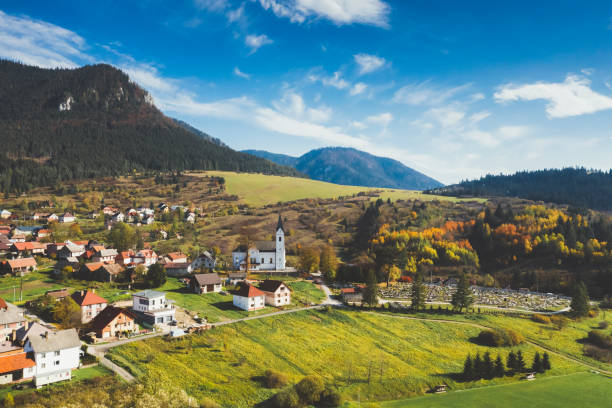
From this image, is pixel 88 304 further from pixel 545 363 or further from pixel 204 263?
pixel 545 363

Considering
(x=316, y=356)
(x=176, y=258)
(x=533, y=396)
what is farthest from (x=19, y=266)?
(x=533, y=396)

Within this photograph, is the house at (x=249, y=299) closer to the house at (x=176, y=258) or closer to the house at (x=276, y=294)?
the house at (x=276, y=294)

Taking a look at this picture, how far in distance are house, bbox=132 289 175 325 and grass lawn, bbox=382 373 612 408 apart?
30.3 m

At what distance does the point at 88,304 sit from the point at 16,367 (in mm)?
18201

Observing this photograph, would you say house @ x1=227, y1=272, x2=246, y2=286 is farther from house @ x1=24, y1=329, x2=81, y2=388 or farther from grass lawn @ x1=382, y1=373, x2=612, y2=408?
grass lawn @ x1=382, y1=373, x2=612, y2=408

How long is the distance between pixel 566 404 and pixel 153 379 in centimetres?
4315

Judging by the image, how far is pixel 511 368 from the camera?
5128cm

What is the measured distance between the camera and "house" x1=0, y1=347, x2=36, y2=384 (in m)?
33.4

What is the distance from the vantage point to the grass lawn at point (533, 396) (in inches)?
1607

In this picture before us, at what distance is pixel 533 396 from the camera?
142ft

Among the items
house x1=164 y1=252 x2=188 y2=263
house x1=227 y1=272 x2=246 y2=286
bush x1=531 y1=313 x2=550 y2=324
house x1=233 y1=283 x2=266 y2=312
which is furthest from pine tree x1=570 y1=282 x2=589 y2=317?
house x1=164 y1=252 x2=188 y2=263

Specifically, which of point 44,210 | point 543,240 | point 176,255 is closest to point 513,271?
point 543,240

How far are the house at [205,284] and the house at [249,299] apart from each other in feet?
25.2

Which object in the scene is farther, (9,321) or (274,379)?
(9,321)
